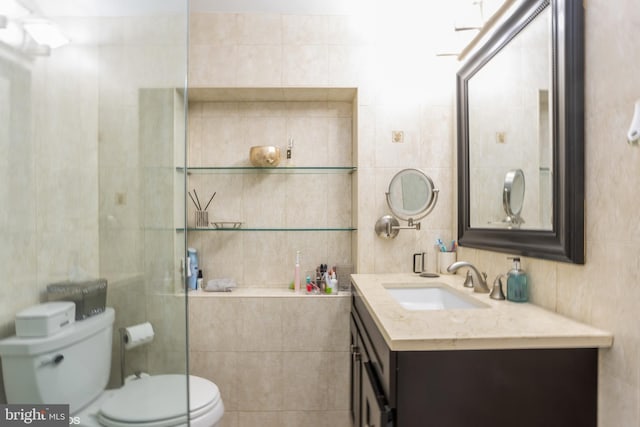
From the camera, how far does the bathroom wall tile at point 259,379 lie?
1.89 meters

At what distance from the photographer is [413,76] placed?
1930mm

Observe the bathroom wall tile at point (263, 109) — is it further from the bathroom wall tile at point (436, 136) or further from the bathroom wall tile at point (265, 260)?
the bathroom wall tile at point (436, 136)

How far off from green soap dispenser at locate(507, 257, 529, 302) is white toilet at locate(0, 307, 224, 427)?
43.5 inches

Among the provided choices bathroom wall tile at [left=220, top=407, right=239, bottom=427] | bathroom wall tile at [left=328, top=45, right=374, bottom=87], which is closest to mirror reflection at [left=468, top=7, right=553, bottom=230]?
bathroom wall tile at [left=328, top=45, right=374, bottom=87]

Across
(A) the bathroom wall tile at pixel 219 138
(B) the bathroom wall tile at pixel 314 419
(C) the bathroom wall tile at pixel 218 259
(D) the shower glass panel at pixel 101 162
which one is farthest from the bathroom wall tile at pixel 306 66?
(B) the bathroom wall tile at pixel 314 419

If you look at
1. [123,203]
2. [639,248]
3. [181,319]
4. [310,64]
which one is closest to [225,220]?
[310,64]

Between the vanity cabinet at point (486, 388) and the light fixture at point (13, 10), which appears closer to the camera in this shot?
the light fixture at point (13, 10)

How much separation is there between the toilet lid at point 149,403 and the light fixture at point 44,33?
0.62m

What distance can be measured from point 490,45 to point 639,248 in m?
1.06

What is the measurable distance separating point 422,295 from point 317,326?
612mm

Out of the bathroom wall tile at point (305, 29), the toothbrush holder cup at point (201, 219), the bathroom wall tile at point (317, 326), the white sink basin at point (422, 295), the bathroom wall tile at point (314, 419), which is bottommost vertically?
the bathroom wall tile at point (314, 419)

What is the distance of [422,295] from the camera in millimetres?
1634

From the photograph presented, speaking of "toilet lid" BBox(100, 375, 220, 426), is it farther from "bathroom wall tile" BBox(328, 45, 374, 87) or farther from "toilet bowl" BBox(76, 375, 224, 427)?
"bathroom wall tile" BBox(328, 45, 374, 87)

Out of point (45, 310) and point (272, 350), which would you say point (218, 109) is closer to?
point (272, 350)
